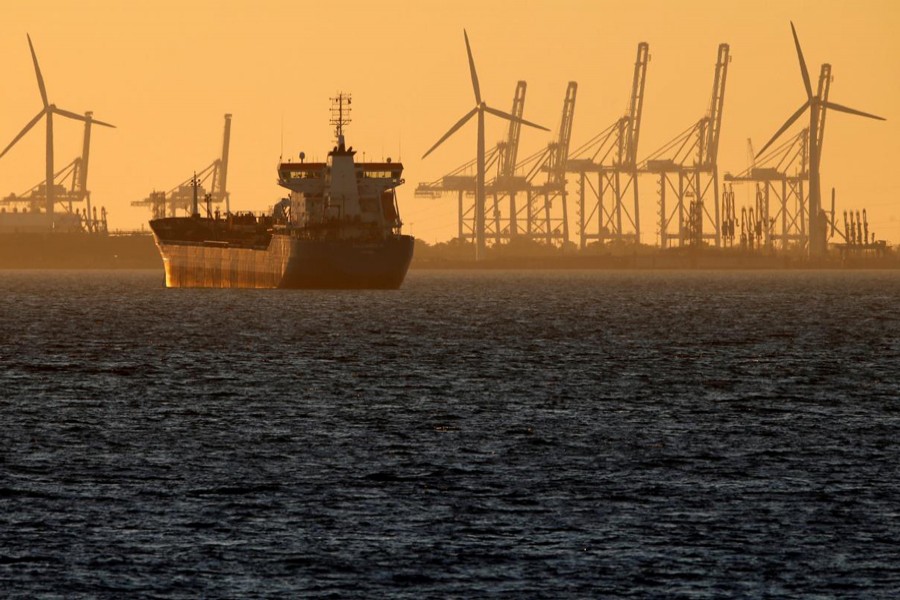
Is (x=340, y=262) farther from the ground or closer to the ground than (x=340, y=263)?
farther from the ground

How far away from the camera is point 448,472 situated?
43.3 metres

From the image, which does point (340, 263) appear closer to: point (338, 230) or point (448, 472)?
point (338, 230)

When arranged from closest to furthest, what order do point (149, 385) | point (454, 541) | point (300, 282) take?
point (454, 541), point (149, 385), point (300, 282)

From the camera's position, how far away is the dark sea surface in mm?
31828

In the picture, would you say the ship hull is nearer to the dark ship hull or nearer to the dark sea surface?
the dark ship hull

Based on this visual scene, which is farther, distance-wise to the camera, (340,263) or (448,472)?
(340,263)

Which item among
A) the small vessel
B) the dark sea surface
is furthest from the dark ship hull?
the dark sea surface

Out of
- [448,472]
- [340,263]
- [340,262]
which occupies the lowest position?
[448,472]

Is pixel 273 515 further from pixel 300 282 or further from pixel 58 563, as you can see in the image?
pixel 300 282

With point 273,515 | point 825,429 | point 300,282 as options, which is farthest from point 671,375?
point 300,282

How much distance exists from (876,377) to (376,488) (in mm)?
38429

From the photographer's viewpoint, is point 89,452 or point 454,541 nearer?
point 454,541

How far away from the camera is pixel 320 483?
41656 millimetres

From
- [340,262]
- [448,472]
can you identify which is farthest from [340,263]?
[448,472]
